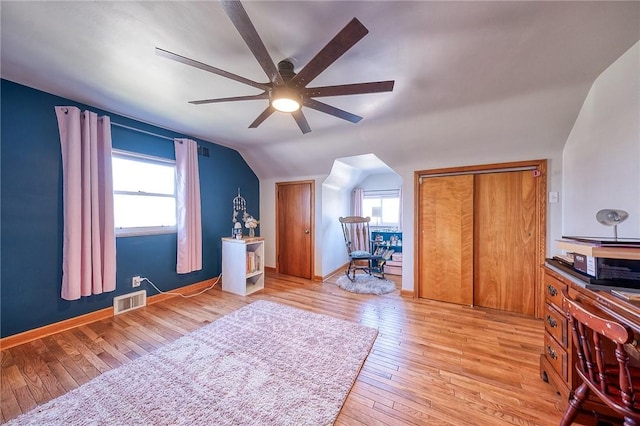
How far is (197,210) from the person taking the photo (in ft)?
11.1

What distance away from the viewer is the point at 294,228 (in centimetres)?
446

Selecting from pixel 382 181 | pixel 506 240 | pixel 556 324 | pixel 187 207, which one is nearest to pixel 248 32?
pixel 556 324

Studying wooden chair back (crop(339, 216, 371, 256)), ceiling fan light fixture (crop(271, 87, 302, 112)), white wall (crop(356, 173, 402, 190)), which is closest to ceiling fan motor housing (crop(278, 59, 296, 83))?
ceiling fan light fixture (crop(271, 87, 302, 112))

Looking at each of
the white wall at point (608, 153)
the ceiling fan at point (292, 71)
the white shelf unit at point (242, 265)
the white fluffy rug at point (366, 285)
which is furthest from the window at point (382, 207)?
the ceiling fan at point (292, 71)

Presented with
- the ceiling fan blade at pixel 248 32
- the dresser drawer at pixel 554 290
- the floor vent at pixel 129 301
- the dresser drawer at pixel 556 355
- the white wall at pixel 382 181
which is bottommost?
the floor vent at pixel 129 301

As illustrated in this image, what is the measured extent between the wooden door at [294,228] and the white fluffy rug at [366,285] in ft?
2.23

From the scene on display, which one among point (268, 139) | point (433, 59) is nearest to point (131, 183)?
point (268, 139)

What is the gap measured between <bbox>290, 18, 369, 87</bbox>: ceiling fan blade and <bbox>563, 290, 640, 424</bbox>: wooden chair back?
5.15ft

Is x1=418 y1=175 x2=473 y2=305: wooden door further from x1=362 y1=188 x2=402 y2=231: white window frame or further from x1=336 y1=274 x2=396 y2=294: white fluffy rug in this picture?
x1=362 y1=188 x2=402 y2=231: white window frame

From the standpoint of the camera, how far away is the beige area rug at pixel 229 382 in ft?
4.40

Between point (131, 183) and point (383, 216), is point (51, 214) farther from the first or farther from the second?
point (383, 216)

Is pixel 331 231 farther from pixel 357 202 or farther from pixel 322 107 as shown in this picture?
pixel 322 107

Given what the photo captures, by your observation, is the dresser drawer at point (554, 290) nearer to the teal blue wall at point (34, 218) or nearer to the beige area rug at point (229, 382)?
the beige area rug at point (229, 382)

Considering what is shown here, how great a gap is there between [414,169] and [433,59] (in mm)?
1827
